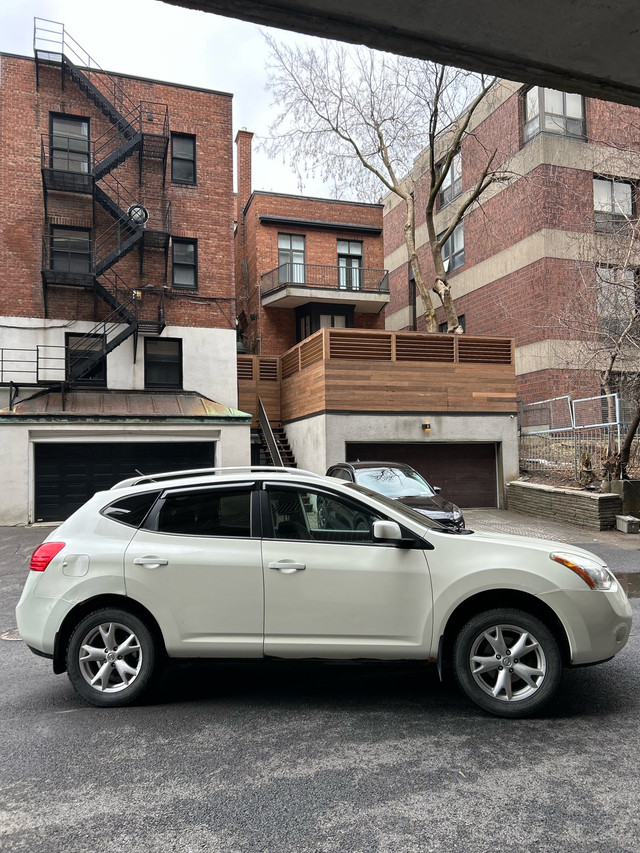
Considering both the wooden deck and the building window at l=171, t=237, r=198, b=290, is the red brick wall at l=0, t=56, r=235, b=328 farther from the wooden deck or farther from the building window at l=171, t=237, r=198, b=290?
the wooden deck

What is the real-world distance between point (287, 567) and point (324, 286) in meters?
22.8

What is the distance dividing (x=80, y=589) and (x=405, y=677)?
2658 millimetres

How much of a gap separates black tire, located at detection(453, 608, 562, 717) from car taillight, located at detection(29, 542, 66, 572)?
297 centimetres

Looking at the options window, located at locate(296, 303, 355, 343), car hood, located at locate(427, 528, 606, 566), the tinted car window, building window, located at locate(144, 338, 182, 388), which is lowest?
car hood, located at locate(427, 528, 606, 566)

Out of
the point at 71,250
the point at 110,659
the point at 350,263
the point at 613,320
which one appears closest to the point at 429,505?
the point at 110,659

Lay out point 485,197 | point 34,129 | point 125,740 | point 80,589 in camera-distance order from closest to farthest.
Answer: point 125,740 → point 80,589 → point 34,129 → point 485,197

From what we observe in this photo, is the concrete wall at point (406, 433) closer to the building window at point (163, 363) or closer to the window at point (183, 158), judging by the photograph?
the building window at point (163, 363)

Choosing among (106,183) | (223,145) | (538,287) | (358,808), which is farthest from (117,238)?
(358,808)

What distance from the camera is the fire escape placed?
18859 millimetres

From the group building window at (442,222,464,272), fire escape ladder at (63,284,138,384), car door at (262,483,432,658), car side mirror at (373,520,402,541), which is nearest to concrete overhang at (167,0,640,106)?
car side mirror at (373,520,402,541)

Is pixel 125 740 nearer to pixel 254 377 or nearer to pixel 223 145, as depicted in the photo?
pixel 254 377

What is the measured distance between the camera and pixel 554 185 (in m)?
21.8

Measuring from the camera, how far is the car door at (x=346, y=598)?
430 cm

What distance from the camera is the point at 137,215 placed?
63.8 feet
